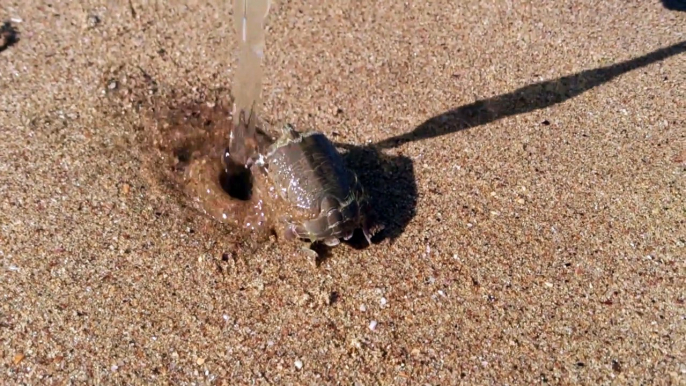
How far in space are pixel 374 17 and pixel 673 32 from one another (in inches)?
98.0

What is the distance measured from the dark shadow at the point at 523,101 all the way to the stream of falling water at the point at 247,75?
0.92m

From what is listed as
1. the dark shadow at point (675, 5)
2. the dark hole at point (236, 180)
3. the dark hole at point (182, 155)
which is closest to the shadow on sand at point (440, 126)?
the dark shadow at point (675, 5)

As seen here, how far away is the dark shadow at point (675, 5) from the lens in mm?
5508

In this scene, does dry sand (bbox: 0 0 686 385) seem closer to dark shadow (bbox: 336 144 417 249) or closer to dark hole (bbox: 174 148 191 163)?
dark shadow (bbox: 336 144 417 249)

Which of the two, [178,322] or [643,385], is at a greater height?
[178,322]

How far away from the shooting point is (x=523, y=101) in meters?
4.73

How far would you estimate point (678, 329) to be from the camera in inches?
132

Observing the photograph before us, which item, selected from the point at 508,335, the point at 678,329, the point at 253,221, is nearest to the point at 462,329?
the point at 508,335

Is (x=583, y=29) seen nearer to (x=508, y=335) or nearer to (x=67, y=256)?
(x=508, y=335)

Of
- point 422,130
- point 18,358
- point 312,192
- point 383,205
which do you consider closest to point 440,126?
point 422,130

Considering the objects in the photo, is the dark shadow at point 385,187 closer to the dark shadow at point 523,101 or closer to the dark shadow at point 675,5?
the dark shadow at point 523,101

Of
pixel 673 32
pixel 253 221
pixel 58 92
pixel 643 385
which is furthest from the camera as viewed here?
pixel 673 32

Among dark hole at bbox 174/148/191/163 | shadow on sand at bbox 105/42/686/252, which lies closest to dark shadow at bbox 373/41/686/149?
shadow on sand at bbox 105/42/686/252

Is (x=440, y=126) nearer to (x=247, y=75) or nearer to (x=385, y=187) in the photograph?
(x=385, y=187)
